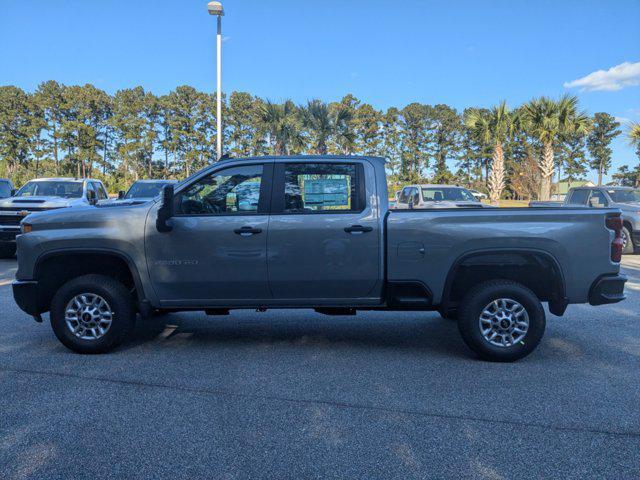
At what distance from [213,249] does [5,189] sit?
13.0 m

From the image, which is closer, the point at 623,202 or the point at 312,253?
the point at 312,253

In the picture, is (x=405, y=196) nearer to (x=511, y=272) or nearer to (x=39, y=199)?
(x=39, y=199)

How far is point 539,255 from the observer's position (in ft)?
15.2

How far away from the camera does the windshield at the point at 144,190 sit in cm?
1283

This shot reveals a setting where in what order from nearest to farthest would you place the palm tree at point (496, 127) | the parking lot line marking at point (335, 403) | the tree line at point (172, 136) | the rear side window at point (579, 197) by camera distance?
the parking lot line marking at point (335, 403) → the rear side window at point (579, 197) → the palm tree at point (496, 127) → the tree line at point (172, 136)

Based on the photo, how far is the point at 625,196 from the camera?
14.0m

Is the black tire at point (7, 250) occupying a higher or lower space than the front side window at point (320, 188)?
lower

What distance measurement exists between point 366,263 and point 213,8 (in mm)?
13485

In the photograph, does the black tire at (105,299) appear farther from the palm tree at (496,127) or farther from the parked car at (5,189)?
the palm tree at (496,127)

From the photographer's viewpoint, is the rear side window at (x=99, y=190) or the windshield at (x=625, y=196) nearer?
the windshield at (x=625, y=196)

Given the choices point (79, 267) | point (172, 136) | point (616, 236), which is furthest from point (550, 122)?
point (172, 136)

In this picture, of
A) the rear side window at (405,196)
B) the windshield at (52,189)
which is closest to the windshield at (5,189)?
the windshield at (52,189)

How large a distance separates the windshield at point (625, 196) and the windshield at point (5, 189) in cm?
1758

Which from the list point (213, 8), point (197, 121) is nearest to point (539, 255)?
point (213, 8)
